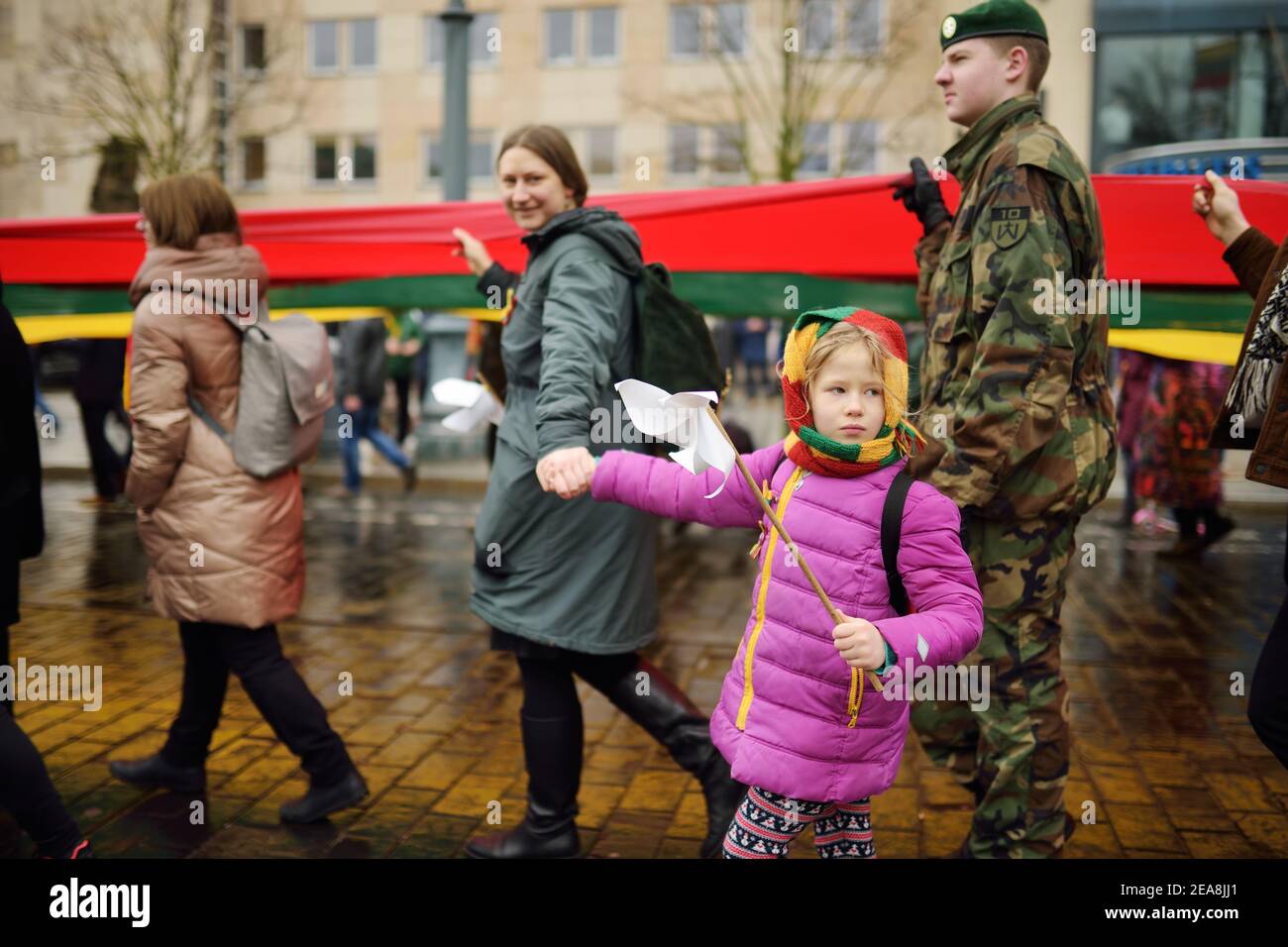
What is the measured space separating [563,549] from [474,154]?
35.1 meters

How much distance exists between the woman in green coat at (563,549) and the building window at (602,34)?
108ft

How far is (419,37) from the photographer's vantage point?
35344 mm

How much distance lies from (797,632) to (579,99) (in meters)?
33.9

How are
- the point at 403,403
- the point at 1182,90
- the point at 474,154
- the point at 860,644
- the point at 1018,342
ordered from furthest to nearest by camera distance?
the point at 474,154
the point at 1182,90
the point at 403,403
the point at 1018,342
the point at 860,644

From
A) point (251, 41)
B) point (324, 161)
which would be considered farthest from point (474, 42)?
point (251, 41)

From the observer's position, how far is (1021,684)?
317 cm

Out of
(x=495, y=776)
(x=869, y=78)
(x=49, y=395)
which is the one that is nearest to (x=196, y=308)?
(x=495, y=776)

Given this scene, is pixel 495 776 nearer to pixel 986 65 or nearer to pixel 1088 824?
pixel 1088 824

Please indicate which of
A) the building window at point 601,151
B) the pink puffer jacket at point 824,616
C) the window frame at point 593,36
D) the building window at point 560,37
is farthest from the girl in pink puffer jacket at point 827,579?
the building window at point 560,37

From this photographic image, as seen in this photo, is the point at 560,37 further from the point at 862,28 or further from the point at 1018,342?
the point at 1018,342

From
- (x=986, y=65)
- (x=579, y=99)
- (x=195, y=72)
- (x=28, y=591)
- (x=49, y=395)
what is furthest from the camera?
(x=579, y=99)

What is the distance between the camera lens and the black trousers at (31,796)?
308 centimetres

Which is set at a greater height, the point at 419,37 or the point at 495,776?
the point at 419,37

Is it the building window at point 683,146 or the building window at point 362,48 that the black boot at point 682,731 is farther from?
the building window at point 362,48
